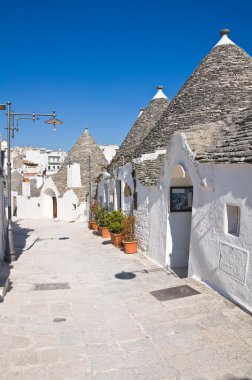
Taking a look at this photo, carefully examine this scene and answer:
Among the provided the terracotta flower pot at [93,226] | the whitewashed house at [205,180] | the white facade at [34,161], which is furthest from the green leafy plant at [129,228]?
the white facade at [34,161]

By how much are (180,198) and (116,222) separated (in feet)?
13.7

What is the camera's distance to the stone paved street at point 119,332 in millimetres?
3949

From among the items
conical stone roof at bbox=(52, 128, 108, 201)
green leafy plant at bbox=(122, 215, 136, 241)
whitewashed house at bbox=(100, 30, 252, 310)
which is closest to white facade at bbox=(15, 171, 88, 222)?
conical stone roof at bbox=(52, 128, 108, 201)

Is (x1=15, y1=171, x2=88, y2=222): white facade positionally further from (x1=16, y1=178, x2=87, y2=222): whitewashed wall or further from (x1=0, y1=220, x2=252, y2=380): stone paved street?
(x1=0, y1=220, x2=252, y2=380): stone paved street

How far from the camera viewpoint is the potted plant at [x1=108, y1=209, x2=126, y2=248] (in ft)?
40.3

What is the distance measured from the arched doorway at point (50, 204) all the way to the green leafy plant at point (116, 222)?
1594cm

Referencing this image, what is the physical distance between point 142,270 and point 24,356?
4.81m

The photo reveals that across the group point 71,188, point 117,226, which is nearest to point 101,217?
point 117,226

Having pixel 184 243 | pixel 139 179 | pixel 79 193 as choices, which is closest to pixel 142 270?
pixel 184 243

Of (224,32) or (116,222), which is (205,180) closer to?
(116,222)

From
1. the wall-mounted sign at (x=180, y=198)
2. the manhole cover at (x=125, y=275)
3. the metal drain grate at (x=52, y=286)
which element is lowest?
the metal drain grate at (x=52, y=286)

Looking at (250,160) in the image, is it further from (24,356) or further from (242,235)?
(24,356)

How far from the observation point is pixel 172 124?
12.1 metres

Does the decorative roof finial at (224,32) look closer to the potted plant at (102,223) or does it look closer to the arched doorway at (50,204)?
the potted plant at (102,223)
